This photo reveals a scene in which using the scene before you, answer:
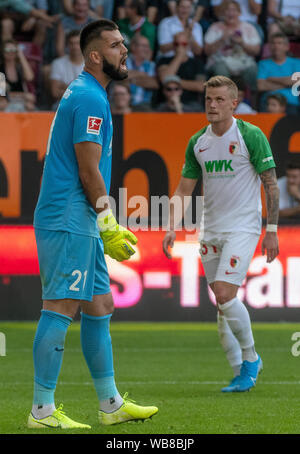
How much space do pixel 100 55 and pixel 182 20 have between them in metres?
10.3

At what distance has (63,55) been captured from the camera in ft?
49.5

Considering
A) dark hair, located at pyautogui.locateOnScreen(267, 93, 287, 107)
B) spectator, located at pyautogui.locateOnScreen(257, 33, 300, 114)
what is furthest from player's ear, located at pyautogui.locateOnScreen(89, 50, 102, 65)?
spectator, located at pyautogui.locateOnScreen(257, 33, 300, 114)

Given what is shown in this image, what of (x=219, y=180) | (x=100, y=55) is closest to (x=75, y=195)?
(x=100, y=55)

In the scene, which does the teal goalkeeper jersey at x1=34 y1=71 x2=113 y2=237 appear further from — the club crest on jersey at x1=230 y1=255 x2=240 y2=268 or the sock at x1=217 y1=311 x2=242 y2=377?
the sock at x1=217 y1=311 x2=242 y2=377

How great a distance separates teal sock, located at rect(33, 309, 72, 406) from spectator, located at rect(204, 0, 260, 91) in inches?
393

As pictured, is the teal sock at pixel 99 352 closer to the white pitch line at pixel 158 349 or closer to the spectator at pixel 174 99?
the white pitch line at pixel 158 349

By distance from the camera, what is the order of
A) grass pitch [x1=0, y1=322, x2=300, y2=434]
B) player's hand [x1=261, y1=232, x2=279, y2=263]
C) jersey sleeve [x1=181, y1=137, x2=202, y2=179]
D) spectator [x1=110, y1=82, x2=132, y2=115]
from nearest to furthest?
grass pitch [x1=0, y1=322, x2=300, y2=434], player's hand [x1=261, y1=232, x2=279, y2=263], jersey sleeve [x1=181, y1=137, x2=202, y2=179], spectator [x1=110, y1=82, x2=132, y2=115]

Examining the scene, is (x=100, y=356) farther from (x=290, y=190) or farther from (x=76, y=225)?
(x=290, y=190)

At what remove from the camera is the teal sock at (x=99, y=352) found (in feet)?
18.4

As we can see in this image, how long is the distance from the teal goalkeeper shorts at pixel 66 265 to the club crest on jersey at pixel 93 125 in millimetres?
554

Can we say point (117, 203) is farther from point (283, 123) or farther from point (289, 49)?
point (289, 49)

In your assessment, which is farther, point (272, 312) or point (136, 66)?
point (136, 66)

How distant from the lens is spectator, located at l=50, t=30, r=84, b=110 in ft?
47.8

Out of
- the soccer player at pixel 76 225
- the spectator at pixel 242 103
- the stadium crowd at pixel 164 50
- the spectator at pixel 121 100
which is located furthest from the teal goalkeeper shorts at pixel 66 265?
the spectator at pixel 242 103
